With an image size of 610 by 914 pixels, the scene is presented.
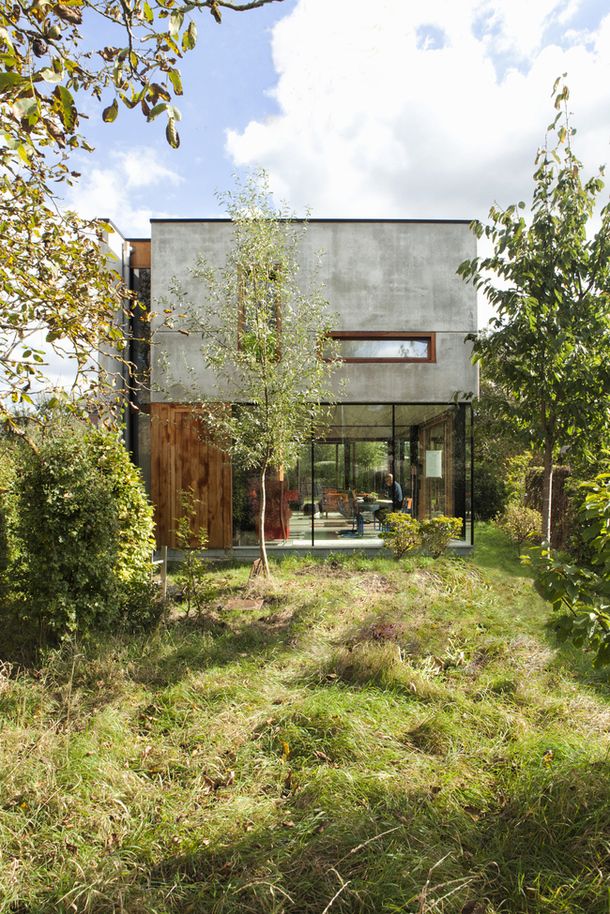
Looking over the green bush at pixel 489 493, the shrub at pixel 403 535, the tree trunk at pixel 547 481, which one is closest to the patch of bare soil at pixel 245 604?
the shrub at pixel 403 535

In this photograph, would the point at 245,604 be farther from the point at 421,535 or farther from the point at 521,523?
the point at 521,523

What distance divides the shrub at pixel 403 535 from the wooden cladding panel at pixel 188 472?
3.56m

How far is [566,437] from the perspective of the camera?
8625mm

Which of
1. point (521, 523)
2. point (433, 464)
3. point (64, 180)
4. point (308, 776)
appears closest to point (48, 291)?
point (64, 180)

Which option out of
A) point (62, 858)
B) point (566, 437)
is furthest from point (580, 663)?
point (62, 858)

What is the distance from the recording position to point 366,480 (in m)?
12.5

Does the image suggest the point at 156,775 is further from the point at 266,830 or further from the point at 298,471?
the point at 298,471

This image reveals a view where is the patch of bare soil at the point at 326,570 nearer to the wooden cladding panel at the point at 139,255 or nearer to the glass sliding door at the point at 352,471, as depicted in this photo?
the glass sliding door at the point at 352,471

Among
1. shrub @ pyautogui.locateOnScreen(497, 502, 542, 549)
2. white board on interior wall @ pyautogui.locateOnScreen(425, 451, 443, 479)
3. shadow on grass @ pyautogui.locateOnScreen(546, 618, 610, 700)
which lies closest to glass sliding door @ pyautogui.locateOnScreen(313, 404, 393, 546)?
white board on interior wall @ pyautogui.locateOnScreen(425, 451, 443, 479)

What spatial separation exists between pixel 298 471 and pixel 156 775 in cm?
853

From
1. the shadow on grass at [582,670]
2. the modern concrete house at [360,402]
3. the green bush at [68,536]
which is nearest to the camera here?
Result: the shadow on grass at [582,670]

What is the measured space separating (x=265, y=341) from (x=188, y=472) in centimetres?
414

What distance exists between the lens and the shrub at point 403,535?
1066 centimetres

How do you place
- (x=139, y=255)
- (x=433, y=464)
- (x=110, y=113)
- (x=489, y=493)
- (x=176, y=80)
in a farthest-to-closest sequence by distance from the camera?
1. (x=489, y=493)
2. (x=139, y=255)
3. (x=433, y=464)
4. (x=110, y=113)
5. (x=176, y=80)
